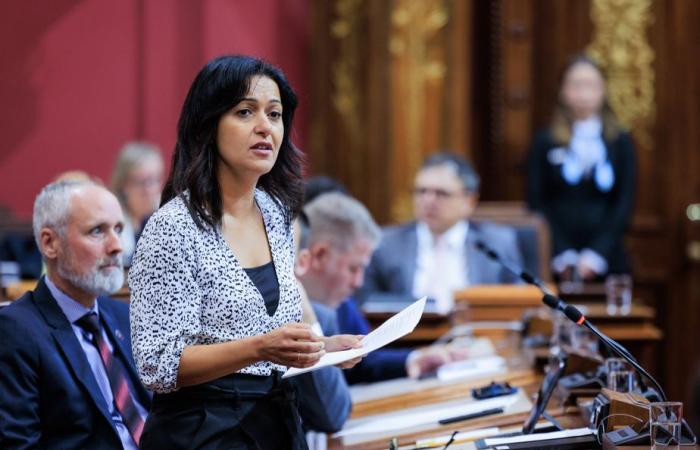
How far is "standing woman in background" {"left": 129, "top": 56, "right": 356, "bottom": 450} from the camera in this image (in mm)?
2137

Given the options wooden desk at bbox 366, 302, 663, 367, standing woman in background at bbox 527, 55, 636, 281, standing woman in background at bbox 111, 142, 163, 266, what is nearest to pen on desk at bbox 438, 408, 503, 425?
wooden desk at bbox 366, 302, 663, 367

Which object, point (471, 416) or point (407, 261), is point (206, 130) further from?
point (407, 261)

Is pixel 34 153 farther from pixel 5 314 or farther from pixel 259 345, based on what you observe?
pixel 259 345

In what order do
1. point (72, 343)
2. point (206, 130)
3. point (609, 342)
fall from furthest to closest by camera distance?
point (72, 343)
point (609, 342)
point (206, 130)

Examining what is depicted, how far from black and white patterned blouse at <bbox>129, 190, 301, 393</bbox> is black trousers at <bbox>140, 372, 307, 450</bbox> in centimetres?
5

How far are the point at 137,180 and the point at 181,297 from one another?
12.6 feet

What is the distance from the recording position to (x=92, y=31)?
6.29 meters

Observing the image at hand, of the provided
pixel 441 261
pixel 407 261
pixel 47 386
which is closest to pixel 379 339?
pixel 47 386

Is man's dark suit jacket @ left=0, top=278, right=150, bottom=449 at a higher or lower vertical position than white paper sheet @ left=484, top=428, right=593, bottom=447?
higher

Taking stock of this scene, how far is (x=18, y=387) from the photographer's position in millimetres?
2713

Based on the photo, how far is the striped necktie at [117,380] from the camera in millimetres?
2900

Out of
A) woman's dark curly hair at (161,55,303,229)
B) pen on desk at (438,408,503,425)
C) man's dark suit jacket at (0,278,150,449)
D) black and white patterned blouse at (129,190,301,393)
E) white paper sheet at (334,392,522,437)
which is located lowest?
white paper sheet at (334,392,522,437)

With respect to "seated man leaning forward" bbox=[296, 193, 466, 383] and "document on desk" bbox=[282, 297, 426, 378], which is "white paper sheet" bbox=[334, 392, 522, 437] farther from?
"document on desk" bbox=[282, 297, 426, 378]

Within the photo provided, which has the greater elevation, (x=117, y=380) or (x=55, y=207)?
(x=55, y=207)
